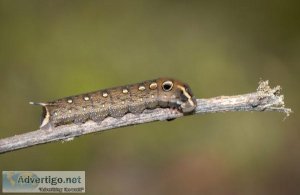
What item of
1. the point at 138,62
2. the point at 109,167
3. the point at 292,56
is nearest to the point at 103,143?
the point at 109,167

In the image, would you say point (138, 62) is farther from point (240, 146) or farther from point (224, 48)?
point (240, 146)

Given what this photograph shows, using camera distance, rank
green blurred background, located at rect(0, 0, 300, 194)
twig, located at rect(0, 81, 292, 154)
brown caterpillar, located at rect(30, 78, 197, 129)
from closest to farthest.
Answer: twig, located at rect(0, 81, 292, 154), brown caterpillar, located at rect(30, 78, 197, 129), green blurred background, located at rect(0, 0, 300, 194)

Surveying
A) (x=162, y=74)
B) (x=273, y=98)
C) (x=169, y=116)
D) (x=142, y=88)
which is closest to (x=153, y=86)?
(x=142, y=88)

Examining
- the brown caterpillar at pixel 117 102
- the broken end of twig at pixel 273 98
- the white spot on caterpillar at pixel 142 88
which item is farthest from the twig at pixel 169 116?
the white spot on caterpillar at pixel 142 88

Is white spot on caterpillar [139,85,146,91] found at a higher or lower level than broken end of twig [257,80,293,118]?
higher

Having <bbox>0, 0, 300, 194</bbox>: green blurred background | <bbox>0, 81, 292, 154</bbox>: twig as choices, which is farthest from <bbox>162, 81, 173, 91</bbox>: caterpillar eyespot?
<bbox>0, 0, 300, 194</bbox>: green blurred background

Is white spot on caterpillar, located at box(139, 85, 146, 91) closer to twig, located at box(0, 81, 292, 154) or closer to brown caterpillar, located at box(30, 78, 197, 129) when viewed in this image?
brown caterpillar, located at box(30, 78, 197, 129)
